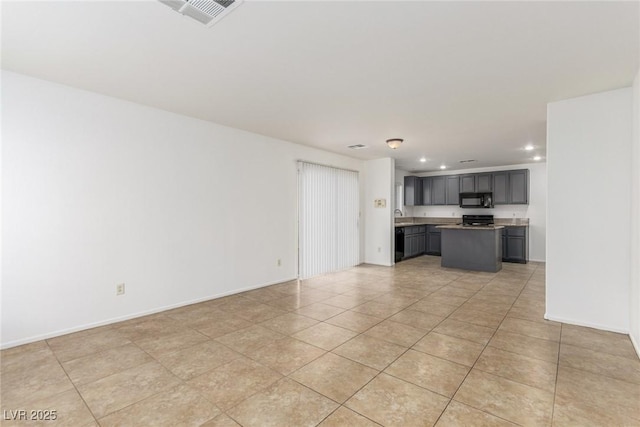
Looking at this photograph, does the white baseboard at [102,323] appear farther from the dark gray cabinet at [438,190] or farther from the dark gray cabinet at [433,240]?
the dark gray cabinet at [438,190]

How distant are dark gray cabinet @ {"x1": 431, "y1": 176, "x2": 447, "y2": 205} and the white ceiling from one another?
479 centimetres

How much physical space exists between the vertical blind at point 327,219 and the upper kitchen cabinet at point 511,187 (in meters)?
3.87

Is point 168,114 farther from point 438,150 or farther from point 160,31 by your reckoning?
point 438,150

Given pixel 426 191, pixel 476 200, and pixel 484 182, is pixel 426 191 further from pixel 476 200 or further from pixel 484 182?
pixel 484 182

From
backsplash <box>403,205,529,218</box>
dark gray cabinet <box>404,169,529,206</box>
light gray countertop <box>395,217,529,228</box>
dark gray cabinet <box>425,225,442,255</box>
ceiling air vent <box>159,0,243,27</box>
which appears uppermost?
ceiling air vent <box>159,0,243,27</box>

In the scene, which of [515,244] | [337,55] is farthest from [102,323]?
[515,244]

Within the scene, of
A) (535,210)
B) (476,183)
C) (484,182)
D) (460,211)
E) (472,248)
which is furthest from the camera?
(460,211)

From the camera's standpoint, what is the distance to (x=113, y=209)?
3.44 meters

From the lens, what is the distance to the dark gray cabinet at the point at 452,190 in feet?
27.9

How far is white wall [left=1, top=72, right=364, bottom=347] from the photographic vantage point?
288cm

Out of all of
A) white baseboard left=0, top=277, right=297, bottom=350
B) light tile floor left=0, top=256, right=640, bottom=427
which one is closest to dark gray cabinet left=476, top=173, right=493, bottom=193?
light tile floor left=0, top=256, right=640, bottom=427

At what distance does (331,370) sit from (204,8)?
2.79m

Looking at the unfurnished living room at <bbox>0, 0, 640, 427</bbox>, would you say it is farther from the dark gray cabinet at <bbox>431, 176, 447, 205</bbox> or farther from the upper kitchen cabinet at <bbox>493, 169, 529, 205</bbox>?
the dark gray cabinet at <bbox>431, 176, 447, 205</bbox>

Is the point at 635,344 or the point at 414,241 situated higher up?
the point at 414,241
